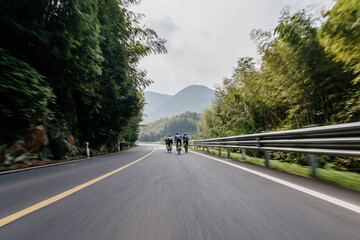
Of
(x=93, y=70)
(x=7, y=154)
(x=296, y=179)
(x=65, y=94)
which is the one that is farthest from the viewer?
(x=65, y=94)

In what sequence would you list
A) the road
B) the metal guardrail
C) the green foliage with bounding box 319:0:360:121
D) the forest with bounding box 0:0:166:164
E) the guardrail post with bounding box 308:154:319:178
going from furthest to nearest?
the forest with bounding box 0:0:166:164
the green foliage with bounding box 319:0:360:121
the guardrail post with bounding box 308:154:319:178
the metal guardrail
the road

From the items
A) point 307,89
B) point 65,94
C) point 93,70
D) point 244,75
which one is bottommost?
point 307,89

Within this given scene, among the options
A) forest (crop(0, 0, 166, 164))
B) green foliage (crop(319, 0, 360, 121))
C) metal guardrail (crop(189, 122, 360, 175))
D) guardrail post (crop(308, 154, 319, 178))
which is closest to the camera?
metal guardrail (crop(189, 122, 360, 175))

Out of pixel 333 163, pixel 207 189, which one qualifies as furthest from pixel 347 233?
pixel 333 163

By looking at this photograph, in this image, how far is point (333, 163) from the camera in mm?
5707

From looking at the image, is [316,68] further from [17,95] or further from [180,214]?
[17,95]

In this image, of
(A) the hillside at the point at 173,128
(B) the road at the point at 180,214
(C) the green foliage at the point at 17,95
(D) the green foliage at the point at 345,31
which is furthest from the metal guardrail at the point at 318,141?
(A) the hillside at the point at 173,128

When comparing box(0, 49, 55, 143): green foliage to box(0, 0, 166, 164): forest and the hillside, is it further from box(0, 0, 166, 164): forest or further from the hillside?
the hillside

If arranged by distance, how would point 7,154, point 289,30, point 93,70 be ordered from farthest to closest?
point 93,70
point 289,30
point 7,154

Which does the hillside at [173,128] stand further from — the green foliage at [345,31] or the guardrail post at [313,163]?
the guardrail post at [313,163]

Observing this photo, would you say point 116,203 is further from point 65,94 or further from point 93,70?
point 65,94

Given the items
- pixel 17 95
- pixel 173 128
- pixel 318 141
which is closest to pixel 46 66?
pixel 17 95

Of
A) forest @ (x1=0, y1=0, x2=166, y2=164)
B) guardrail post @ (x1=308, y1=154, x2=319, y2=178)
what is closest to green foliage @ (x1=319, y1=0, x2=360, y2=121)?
guardrail post @ (x1=308, y1=154, x2=319, y2=178)

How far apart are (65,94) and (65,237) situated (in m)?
10.7
